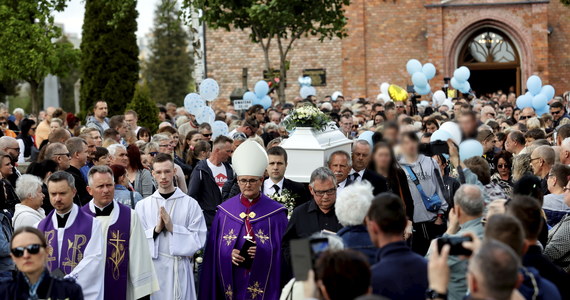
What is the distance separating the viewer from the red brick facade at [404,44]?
103ft

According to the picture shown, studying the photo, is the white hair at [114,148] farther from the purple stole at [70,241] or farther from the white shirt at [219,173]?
the purple stole at [70,241]

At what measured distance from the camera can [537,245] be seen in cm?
571

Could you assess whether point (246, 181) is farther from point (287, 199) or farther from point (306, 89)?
point (306, 89)

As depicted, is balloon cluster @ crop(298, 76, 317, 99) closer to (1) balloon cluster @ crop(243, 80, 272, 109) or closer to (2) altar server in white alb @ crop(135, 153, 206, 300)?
(1) balloon cluster @ crop(243, 80, 272, 109)

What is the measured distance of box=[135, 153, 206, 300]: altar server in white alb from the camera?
8711 millimetres

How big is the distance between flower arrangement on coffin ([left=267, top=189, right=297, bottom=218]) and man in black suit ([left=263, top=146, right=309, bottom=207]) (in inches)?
1.3

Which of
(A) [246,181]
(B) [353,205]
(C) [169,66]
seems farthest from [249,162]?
(C) [169,66]

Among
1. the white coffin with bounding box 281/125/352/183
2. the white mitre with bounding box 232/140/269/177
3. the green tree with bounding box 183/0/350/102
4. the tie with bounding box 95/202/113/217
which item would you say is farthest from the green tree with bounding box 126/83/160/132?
the tie with bounding box 95/202/113/217

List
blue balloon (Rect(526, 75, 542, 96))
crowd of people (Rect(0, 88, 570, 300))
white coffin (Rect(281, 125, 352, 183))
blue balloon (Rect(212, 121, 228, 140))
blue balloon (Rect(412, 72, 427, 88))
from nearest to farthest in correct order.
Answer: crowd of people (Rect(0, 88, 570, 300)) < white coffin (Rect(281, 125, 352, 183)) < blue balloon (Rect(212, 121, 228, 140)) < blue balloon (Rect(526, 75, 542, 96)) < blue balloon (Rect(412, 72, 427, 88))

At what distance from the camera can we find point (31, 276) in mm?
5930

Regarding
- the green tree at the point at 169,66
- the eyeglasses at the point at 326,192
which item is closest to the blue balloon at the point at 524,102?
the eyeglasses at the point at 326,192

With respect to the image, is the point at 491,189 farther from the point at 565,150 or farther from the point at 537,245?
the point at 565,150

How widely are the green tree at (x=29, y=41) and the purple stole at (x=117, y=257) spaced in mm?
15720

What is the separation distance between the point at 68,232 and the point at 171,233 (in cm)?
118
